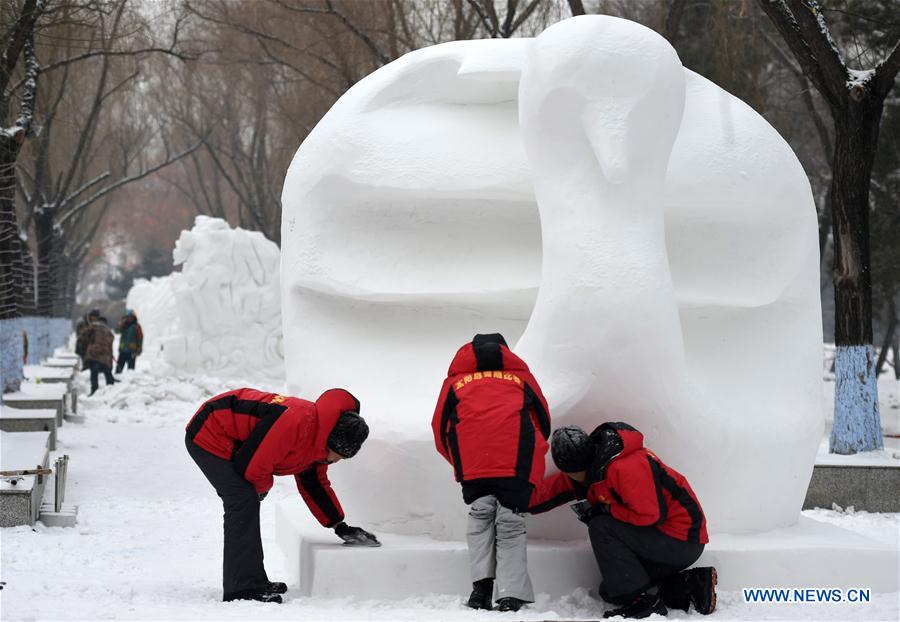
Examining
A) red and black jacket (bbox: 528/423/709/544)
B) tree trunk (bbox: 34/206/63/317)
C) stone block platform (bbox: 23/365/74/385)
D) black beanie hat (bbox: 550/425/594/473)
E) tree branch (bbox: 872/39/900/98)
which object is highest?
tree branch (bbox: 872/39/900/98)

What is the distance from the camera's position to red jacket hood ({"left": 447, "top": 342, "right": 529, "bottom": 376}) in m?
5.31

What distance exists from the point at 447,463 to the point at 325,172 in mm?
1772

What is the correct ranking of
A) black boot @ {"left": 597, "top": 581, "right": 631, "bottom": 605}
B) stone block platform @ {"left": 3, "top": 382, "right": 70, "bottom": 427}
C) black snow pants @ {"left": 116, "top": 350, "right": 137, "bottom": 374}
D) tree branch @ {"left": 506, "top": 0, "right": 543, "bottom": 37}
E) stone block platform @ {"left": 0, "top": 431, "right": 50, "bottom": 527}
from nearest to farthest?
black boot @ {"left": 597, "top": 581, "right": 631, "bottom": 605} → stone block platform @ {"left": 0, "top": 431, "right": 50, "bottom": 527} → stone block platform @ {"left": 3, "top": 382, "right": 70, "bottom": 427} → tree branch @ {"left": 506, "top": 0, "right": 543, "bottom": 37} → black snow pants @ {"left": 116, "top": 350, "right": 137, "bottom": 374}

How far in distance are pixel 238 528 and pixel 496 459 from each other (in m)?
1.30

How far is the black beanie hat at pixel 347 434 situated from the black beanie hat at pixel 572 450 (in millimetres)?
898

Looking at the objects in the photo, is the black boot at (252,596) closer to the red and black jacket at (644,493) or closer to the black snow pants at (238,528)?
the black snow pants at (238,528)

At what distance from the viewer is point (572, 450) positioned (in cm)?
526

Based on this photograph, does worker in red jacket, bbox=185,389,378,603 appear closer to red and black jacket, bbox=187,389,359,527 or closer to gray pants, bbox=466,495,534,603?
red and black jacket, bbox=187,389,359,527

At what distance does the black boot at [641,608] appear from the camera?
17.0 ft

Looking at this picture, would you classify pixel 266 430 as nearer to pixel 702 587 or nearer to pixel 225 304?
pixel 702 587

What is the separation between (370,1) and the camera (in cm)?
1725

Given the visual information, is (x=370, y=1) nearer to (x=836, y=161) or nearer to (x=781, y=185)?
(x=836, y=161)

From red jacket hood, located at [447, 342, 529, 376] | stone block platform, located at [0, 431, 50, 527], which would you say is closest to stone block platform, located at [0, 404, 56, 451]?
stone block platform, located at [0, 431, 50, 527]

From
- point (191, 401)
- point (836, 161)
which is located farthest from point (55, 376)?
point (836, 161)
